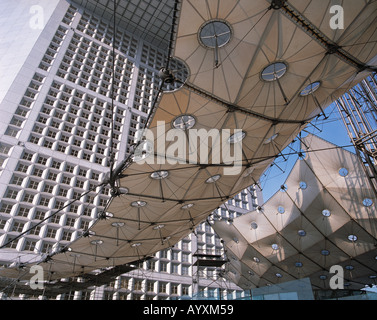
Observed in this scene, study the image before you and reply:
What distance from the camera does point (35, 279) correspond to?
30.1 m

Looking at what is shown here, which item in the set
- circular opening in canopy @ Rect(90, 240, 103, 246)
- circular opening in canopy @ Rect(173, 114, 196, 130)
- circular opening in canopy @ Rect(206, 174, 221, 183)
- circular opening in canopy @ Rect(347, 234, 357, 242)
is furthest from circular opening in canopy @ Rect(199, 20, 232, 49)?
circular opening in canopy @ Rect(347, 234, 357, 242)

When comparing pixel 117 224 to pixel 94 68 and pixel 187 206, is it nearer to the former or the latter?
pixel 187 206

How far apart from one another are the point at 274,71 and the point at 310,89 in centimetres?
357

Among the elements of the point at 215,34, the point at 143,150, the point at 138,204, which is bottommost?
the point at 138,204

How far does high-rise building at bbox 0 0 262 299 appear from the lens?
4100cm

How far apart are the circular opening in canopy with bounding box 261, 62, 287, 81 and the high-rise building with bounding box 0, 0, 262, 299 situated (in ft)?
73.3

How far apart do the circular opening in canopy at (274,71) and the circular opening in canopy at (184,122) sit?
4.74 meters

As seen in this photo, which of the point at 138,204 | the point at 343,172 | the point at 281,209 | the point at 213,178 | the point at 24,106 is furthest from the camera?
the point at 24,106

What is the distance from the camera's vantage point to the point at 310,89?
661 inches

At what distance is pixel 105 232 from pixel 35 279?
477 inches

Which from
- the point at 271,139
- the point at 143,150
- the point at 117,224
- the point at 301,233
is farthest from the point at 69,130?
the point at 301,233

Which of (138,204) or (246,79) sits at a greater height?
(246,79)

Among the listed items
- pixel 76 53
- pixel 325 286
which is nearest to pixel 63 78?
pixel 76 53

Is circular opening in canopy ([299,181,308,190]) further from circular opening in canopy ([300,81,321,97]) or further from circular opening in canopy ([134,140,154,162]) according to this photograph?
circular opening in canopy ([134,140,154,162])
